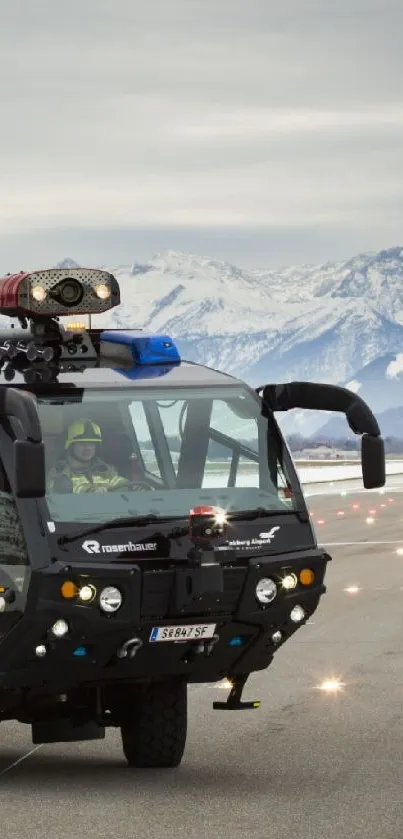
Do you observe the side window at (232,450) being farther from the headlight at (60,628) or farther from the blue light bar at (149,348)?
the headlight at (60,628)

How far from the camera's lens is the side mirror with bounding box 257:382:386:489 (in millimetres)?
9500

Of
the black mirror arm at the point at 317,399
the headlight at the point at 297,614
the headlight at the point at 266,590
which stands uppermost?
the black mirror arm at the point at 317,399

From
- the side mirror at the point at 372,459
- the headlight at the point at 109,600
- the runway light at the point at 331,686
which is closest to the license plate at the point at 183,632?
the headlight at the point at 109,600

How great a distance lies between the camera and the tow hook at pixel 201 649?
9117 mm

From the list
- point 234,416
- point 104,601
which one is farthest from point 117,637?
point 234,416

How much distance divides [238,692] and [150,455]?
4.96ft

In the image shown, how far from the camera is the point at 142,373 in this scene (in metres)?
9.85

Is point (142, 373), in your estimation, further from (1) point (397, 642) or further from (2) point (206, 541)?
(1) point (397, 642)

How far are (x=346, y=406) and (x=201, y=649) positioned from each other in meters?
1.66

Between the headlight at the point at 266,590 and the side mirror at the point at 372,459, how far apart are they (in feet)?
2.87

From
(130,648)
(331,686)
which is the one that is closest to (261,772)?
(130,648)

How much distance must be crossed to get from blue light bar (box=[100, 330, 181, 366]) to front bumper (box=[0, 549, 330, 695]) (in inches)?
62.4

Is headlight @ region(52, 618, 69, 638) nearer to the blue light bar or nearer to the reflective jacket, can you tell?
the reflective jacket

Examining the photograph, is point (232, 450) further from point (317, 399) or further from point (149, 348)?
point (149, 348)
